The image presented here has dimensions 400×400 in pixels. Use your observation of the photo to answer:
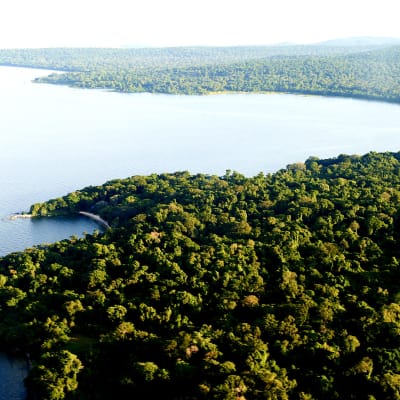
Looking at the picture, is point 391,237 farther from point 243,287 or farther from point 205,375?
point 205,375

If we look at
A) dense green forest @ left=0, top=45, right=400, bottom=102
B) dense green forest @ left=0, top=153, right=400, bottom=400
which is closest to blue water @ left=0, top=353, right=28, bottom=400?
dense green forest @ left=0, top=153, right=400, bottom=400

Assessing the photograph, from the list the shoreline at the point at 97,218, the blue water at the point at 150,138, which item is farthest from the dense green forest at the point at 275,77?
the shoreline at the point at 97,218

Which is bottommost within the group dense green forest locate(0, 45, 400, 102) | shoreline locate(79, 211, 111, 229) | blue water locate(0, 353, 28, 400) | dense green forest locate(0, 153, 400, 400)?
blue water locate(0, 353, 28, 400)

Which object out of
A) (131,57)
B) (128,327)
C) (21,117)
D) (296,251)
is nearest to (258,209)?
(296,251)

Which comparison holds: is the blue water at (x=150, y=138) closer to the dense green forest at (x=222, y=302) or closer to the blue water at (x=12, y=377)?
the dense green forest at (x=222, y=302)

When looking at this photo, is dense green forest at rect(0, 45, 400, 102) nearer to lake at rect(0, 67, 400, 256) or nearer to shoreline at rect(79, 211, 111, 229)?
lake at rect(0, 67, 400, 256)
